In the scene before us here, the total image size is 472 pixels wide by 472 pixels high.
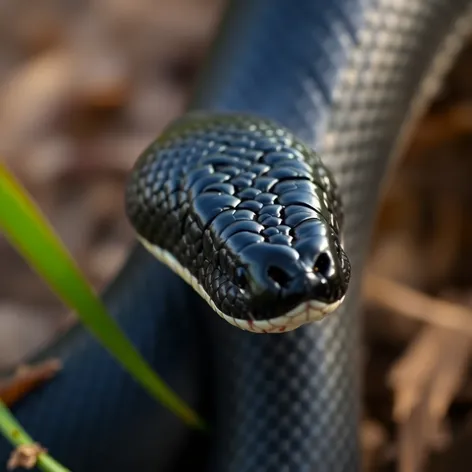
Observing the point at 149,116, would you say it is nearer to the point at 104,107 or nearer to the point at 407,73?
the point at 104,107

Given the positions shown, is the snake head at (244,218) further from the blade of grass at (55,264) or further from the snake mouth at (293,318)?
the blade of grass at (55,264)

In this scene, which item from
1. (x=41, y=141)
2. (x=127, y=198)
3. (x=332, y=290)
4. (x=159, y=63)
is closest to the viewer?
(x=332, y=290)

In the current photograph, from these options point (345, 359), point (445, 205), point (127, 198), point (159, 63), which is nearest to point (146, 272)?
point (127, 198)

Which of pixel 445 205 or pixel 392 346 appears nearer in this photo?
pixel 392 346

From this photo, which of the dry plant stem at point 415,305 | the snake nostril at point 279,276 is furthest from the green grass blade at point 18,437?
the dry plant stem at point 415,305

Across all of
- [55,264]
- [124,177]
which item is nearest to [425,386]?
[55,264]

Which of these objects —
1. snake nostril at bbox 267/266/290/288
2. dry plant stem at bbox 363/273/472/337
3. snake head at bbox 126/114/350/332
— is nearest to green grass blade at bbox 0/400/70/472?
snake head at bbox 126/114/350/332
